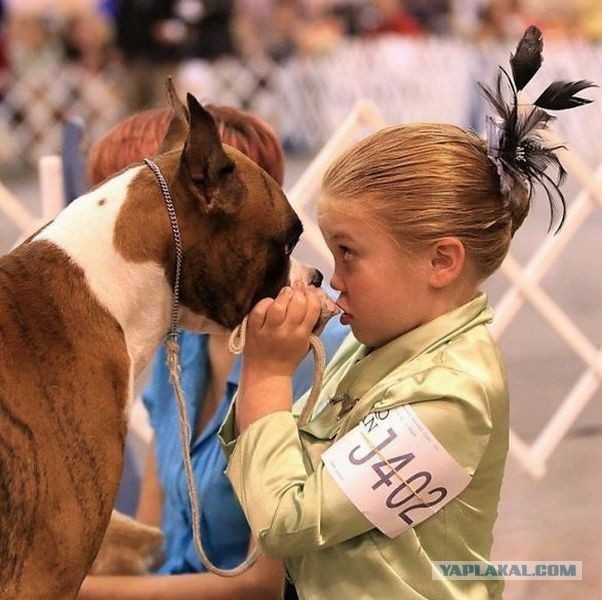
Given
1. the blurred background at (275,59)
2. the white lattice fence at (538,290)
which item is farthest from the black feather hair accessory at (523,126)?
the blurred background at (275,59)

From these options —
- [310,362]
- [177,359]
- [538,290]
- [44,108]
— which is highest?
[177,359]

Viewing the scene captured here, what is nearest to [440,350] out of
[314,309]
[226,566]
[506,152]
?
[314,309]

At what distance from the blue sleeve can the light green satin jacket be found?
34 centimetres

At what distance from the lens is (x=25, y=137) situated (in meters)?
10.9

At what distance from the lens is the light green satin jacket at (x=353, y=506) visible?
5.48 feet

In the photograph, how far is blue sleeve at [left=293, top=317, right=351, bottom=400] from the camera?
86.1 inches

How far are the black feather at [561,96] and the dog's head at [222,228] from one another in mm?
416

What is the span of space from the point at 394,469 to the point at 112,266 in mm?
496

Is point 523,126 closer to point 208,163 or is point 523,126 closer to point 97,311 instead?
point 208,163

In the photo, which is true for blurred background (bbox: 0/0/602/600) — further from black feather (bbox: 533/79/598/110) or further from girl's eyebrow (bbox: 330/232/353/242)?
girl's eyebrow (bbox: 330/232/353/242)

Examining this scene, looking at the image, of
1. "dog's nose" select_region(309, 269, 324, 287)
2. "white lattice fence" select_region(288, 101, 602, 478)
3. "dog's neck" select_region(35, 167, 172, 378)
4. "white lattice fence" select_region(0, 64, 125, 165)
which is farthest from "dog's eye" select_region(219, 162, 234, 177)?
"white lattice fence" select_region(0, 64, 125, 165)

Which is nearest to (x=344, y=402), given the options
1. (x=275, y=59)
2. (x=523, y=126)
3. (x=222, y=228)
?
(x=222, y=228)

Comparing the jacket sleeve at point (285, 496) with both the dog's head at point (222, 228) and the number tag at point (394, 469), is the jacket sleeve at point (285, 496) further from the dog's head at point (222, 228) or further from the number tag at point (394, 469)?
the dog's head at point (222, 228)

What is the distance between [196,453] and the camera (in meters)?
2.29
